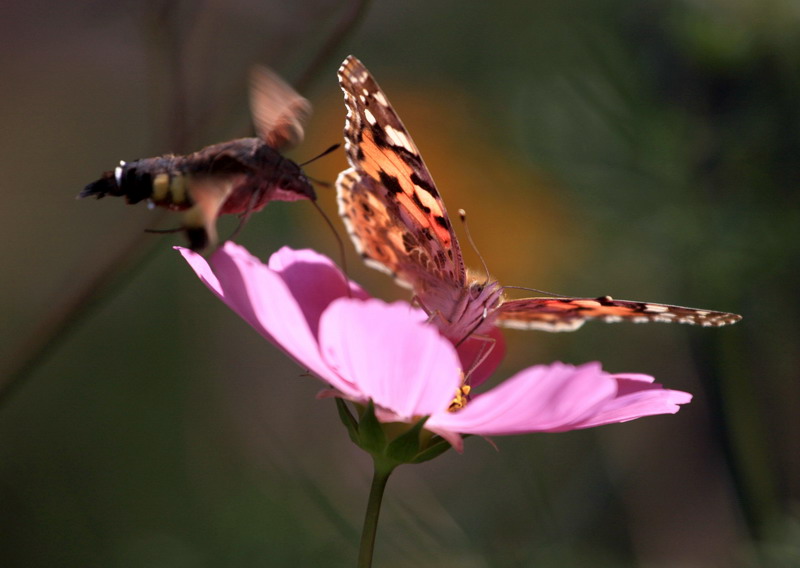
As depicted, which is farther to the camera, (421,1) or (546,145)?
(421,1)

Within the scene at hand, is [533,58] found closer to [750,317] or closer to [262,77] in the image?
[750,317]

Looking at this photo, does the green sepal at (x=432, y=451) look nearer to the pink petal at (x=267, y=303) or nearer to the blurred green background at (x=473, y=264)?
the pink petal at (x=267, y=303)

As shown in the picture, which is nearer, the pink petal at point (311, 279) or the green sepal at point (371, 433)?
the green sepal at point (371, 433)

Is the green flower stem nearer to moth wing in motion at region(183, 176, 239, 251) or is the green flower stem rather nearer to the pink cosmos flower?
the pink cosmos flower

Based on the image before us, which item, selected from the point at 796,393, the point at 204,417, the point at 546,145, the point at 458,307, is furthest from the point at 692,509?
the point at 458,307

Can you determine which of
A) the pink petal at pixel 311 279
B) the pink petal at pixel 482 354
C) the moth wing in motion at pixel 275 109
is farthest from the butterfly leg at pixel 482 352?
the moth wing in motion at pixel 275 109

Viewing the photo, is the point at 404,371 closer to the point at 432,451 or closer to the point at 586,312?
the point at 432,451

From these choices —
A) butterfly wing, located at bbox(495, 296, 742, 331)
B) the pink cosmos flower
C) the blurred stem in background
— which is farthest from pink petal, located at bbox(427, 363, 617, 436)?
the blurred stem in background
